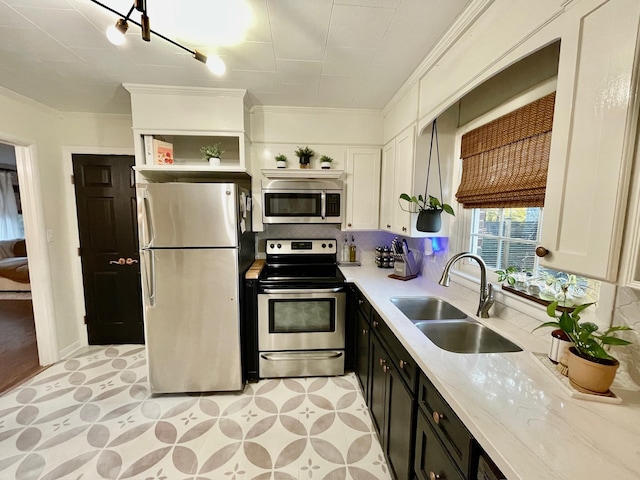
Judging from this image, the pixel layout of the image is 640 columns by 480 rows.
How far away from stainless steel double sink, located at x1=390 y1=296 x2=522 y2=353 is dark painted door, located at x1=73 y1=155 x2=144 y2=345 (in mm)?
2768

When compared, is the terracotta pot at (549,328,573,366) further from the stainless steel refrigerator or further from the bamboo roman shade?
the stainless steel refrigerator

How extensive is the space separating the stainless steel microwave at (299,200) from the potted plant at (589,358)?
189 cm

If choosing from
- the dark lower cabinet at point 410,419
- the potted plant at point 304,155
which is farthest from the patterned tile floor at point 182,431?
the potted plant at point 304,155

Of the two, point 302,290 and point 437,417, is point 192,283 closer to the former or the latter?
point 302,290

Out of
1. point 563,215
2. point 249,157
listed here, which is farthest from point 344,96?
point 563,215

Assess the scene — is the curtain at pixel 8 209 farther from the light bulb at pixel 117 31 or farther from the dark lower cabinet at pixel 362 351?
the dark lower cabinet at pixel 362 351

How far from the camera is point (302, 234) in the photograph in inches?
114

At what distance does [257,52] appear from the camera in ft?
5.46

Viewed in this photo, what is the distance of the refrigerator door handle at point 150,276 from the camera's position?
2.00 metres

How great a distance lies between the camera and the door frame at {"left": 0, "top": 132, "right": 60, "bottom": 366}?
236 centimetres

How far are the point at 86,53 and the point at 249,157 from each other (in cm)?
123

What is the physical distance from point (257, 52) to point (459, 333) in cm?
207

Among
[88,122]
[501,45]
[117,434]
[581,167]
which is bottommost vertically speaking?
[117,434]

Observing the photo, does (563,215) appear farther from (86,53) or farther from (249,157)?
(86,53)
